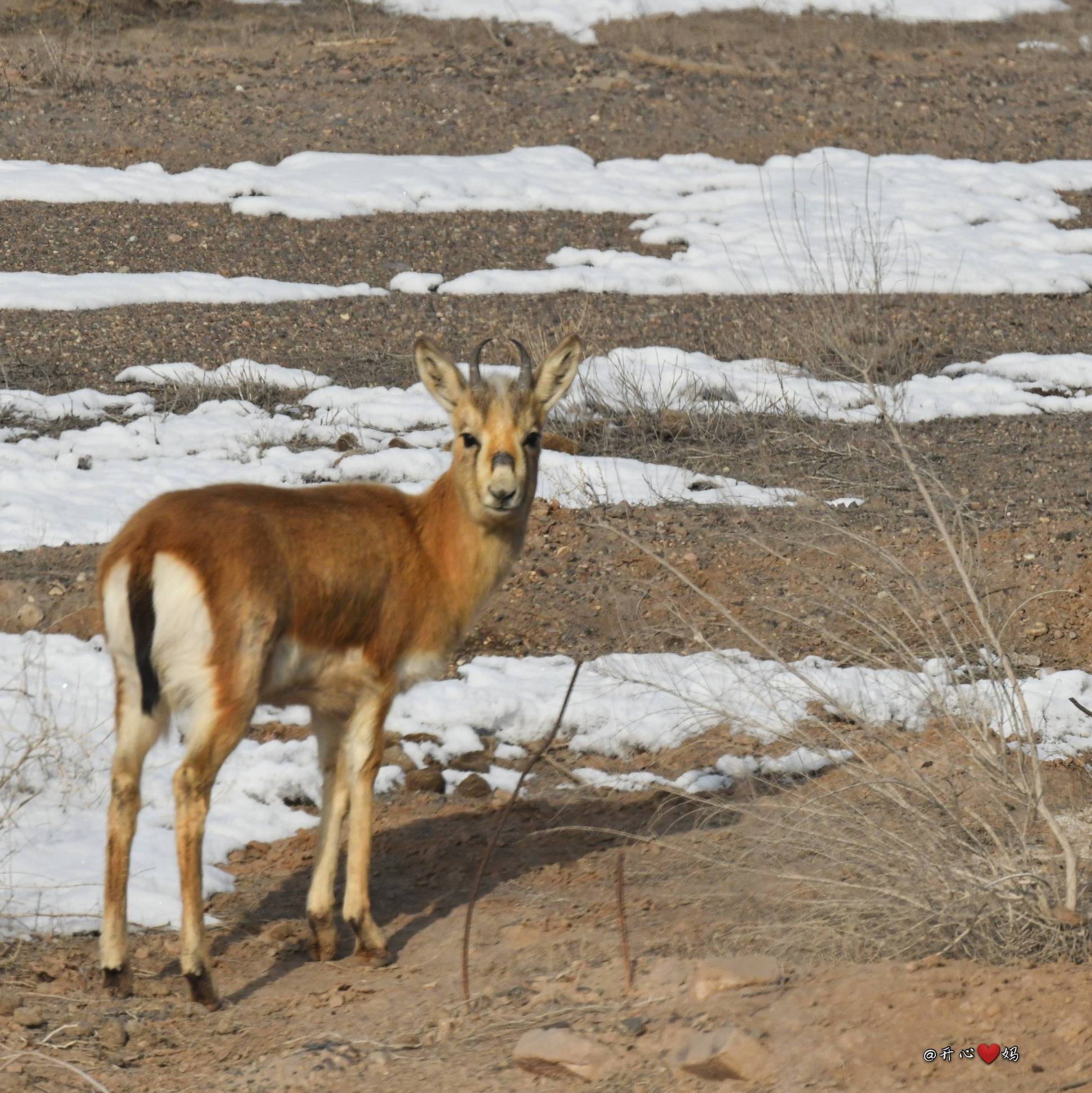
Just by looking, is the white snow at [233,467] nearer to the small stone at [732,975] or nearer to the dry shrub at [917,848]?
the dry shrub at [917,848]

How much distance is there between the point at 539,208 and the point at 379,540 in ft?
42.5

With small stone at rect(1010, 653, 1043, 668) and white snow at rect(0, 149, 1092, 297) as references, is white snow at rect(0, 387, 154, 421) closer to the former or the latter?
white snow at rect(0, 149, 1092, 297)

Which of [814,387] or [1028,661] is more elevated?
[814,387]

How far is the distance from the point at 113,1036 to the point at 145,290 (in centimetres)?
1135

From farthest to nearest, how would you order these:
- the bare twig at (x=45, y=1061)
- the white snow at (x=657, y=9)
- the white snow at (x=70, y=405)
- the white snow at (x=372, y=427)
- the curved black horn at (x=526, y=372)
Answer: the white snow at (x=657, y=9) → the white snow at (x=70, y=405) → the white snow at (x=372, y=427) → the curved black horn at (x=526, y=372) → the bare twig at (x=45, y=1061)

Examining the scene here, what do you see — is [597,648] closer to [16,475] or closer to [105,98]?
[16,475]

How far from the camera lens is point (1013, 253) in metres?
18.1

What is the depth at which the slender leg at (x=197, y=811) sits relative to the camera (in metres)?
5.74

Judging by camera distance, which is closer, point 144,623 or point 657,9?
point 144,623

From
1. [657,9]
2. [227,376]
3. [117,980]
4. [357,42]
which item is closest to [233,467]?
[227,376]

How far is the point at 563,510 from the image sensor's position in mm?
11039

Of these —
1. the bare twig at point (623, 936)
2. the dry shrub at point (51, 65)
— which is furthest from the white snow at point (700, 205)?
the bare twig at point (623, 936)

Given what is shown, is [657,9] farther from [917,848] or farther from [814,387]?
[917,848]

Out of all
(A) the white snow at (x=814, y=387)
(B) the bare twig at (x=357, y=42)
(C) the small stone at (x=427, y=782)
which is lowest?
(C) the small stone at (x=427, y=782)
